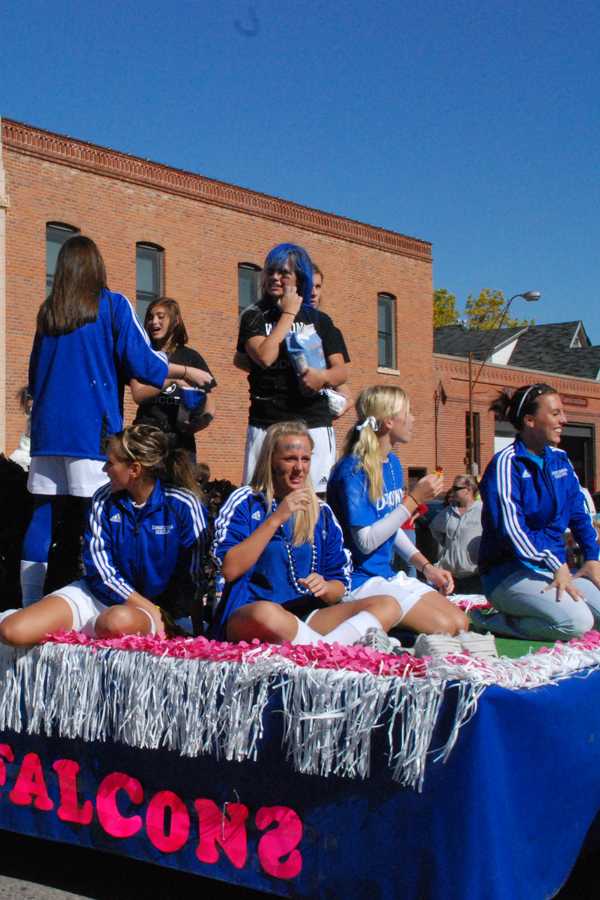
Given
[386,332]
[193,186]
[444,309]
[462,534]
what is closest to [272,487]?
[462,534]

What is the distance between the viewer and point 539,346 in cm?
4969

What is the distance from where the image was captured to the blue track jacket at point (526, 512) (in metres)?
4.72

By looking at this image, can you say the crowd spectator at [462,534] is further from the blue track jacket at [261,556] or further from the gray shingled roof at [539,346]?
the gray shingled roof at [539,346]

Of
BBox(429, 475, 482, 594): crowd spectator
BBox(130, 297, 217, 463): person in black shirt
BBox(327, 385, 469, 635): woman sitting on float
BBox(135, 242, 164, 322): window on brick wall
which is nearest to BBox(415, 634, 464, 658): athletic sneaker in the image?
BBox(327, 385, 469, 635): woman sitting on float

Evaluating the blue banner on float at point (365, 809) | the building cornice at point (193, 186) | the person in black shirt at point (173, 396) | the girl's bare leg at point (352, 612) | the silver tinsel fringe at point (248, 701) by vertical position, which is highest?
the building cornice at point (193, 186)

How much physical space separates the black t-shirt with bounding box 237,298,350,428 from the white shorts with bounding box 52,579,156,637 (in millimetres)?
1445

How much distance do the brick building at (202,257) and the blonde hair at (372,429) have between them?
14.6m

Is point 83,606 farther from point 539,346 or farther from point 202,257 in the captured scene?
point 539,346

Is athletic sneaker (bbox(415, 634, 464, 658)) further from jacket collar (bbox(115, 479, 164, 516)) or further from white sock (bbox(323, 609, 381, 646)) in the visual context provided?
jacket collar (bbox(115, 479, 164, 516))

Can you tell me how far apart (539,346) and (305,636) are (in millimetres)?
47872

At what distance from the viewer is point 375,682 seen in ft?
8.99

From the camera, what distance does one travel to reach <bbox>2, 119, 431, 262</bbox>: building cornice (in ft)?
64.8

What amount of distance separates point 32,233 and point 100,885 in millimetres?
17765

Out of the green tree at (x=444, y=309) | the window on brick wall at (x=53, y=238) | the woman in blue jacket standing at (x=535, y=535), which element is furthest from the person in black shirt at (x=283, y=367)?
the green tree at (x=444, y=309)
